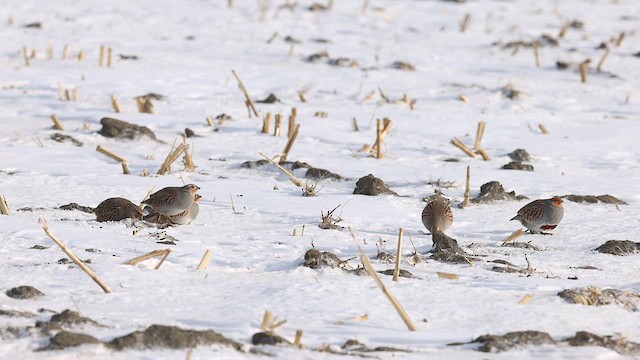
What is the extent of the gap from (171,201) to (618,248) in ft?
8.50

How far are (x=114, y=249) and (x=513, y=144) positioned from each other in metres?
5.57

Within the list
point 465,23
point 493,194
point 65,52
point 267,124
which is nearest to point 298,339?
point 493,194

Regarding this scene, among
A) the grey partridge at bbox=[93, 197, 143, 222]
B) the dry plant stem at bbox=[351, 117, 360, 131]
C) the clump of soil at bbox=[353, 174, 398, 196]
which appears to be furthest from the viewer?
the dry plant stem at bbox=[351, 117, 360, 131]

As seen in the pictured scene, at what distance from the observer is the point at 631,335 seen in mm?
4211

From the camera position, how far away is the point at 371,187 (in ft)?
23.9

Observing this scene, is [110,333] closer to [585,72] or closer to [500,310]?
[500,310]

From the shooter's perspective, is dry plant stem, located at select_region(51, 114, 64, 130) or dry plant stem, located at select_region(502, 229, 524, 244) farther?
dry plant stem, located at select_region(51, 114, 64, 130)

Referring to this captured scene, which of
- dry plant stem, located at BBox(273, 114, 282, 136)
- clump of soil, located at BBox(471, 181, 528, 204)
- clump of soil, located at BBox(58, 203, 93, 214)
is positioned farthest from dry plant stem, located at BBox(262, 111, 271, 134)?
clump of soil, located at BBox(58, 203, 93, 214)

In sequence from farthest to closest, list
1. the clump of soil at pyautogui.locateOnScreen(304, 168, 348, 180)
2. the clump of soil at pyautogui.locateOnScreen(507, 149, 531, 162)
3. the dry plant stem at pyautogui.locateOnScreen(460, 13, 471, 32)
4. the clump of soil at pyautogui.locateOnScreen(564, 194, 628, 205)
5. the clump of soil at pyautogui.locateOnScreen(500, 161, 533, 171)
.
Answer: the dry plant stem at pyautogui.locateOnScreen(460, 13, 471, 32)
the clump of soil at pyautogui.locateOnScreen(507, 149, 531, 162)
the clump of soil at pyautogui.locateOnScreen(500, 161, 533, 171)
the clump of soil at pyautogui.locateOnScreen(304, 168, 348, 180)
the clump of soil at pyautogui.locateOnScreen(564, 194, 628, 205)

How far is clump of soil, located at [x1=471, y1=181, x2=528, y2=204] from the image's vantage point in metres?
7.32

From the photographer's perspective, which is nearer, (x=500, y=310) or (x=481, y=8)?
(x=500, y=310)

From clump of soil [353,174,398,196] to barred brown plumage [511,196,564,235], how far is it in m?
1.28

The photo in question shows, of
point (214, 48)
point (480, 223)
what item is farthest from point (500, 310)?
point (214, 48)

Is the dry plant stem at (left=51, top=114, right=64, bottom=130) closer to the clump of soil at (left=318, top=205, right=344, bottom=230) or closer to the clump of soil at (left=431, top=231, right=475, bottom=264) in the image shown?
the clump of soil at (left=318, top=205, right=344, bottom=230)
